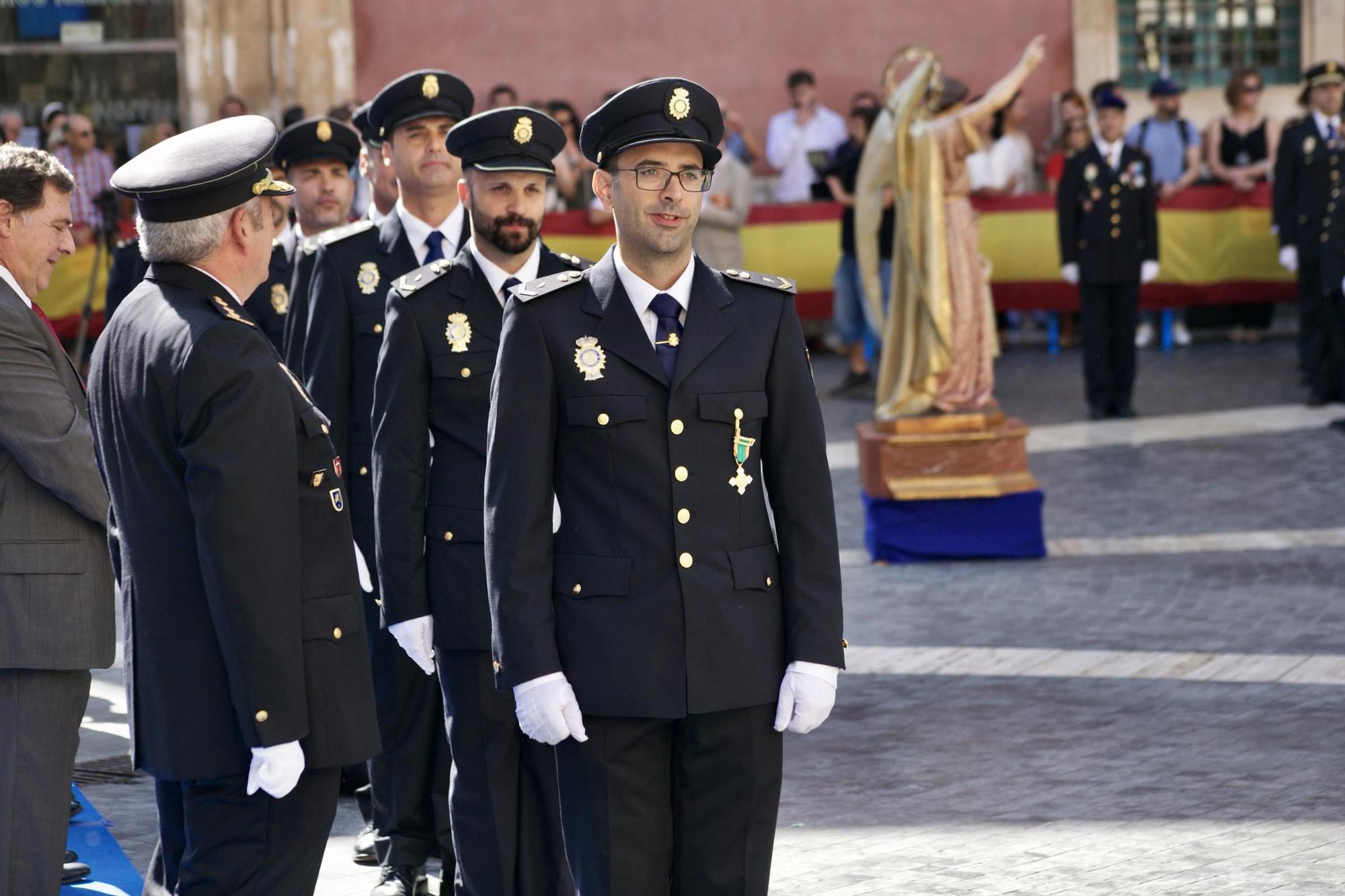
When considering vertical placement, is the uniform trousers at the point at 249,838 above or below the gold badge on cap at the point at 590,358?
below

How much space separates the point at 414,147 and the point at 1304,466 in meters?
7.19

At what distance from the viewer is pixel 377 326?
528cm

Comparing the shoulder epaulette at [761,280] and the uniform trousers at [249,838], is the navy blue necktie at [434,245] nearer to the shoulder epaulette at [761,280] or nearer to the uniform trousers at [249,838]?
the shoulder epaulette at [761,280]

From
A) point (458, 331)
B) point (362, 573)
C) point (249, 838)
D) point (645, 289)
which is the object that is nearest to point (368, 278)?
point (458, 331)

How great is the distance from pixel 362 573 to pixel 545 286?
112 cm

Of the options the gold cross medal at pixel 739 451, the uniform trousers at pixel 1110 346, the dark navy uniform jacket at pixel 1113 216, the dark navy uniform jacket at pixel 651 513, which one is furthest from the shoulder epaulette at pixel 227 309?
the dark navy uniform jacket at pixel 1113 216

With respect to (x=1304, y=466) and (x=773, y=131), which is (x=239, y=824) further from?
(x=773, y=131)

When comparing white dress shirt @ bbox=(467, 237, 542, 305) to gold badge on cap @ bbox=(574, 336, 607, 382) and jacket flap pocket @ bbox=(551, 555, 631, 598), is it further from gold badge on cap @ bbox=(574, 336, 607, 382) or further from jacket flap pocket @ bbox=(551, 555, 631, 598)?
jacket flap pocket @ bbox=(551, 555, 631, 598)

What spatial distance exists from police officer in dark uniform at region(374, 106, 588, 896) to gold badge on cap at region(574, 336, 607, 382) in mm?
1148

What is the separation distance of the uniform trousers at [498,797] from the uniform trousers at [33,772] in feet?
2.99

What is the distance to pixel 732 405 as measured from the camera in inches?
144

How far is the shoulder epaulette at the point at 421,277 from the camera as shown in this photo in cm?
484

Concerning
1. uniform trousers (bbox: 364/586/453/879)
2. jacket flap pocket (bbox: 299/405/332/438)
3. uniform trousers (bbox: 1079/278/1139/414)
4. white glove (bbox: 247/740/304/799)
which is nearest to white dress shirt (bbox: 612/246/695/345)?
jacket flap pocket (bbox: 299/405/332/438)

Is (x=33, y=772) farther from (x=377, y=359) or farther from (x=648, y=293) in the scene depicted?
(x=648, y=293)
